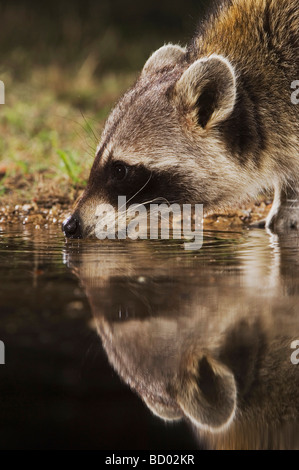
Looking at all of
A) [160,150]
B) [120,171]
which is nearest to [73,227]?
[120,171]

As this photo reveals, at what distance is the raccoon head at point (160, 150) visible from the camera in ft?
18.6

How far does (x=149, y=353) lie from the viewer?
3.18 metres

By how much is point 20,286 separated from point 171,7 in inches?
579

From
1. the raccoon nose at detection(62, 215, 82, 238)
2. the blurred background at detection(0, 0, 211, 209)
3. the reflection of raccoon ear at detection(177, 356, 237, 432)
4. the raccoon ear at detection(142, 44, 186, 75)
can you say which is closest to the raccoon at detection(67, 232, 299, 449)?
the reflection of raccoon ear at detection(177, 356, 237, 432)

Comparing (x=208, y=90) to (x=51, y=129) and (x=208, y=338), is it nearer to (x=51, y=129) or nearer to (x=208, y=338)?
(x=208, y=338)

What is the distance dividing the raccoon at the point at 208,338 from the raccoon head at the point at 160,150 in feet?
2.92

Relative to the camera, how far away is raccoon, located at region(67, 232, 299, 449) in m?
2.65

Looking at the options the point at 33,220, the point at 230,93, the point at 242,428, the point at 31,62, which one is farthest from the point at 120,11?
the point at 242,428

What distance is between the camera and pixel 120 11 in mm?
17297

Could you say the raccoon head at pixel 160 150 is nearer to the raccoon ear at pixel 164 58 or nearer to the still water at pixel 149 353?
the raccoon ear at pixel 164 58

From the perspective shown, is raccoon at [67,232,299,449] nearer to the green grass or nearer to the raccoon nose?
the raccoon nose

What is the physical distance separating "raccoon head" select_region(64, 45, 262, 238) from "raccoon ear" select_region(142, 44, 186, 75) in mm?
487

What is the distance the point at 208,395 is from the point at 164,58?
428 centimetres

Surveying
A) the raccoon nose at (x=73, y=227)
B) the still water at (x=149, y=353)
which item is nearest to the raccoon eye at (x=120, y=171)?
the raccoon nose at (x=73, y=227)
